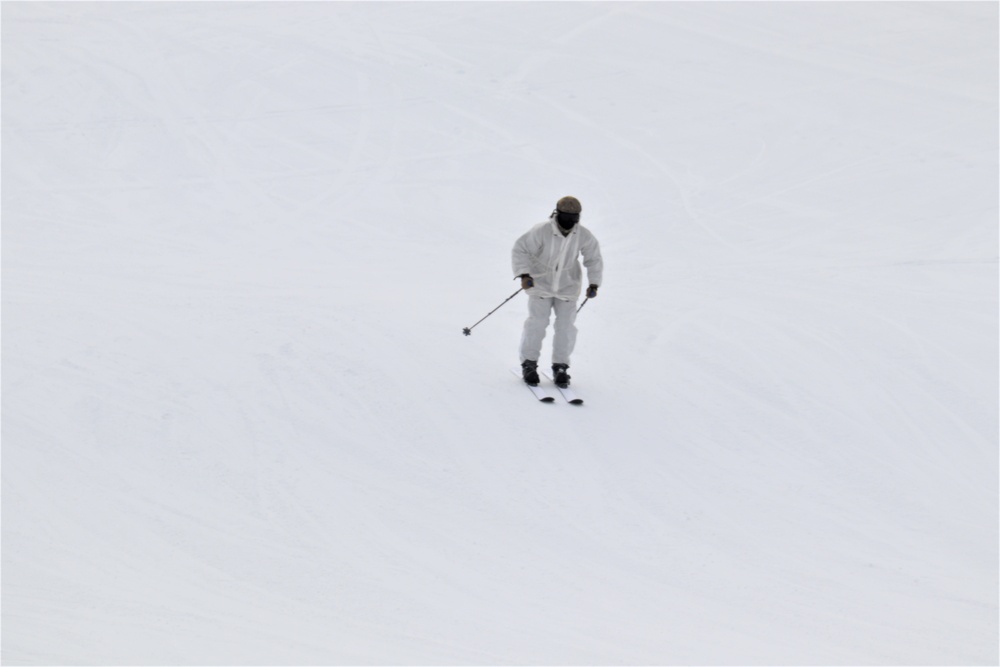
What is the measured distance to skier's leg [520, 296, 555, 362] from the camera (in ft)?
26.0

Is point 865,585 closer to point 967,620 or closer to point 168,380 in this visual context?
point 967,620

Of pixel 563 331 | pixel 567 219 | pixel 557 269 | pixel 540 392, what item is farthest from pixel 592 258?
pixel 540 392

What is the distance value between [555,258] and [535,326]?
578mm

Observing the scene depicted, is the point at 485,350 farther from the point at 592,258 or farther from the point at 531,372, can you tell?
the point at 592,258

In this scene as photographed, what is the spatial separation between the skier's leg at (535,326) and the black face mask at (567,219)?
0.58m

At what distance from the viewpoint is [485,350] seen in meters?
8.95

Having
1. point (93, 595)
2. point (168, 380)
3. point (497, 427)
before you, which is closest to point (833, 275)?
point (497, 427)

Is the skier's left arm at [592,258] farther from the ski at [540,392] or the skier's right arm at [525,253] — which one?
the ski at [540,392]

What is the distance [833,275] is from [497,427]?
524cm

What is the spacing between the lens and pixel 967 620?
5527 millimetres

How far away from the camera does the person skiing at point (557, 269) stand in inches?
302

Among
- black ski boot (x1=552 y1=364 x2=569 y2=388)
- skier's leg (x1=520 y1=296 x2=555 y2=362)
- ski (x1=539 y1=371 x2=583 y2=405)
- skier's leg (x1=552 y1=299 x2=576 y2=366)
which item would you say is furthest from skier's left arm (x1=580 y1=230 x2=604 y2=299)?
ski (x1=539 y1=371 x2=583 y2=405)

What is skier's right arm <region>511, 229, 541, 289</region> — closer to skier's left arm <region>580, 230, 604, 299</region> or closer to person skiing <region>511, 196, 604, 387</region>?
person skiing <region>511, 196, 604, 387</region>

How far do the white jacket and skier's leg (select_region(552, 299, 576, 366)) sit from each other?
0.26ft
